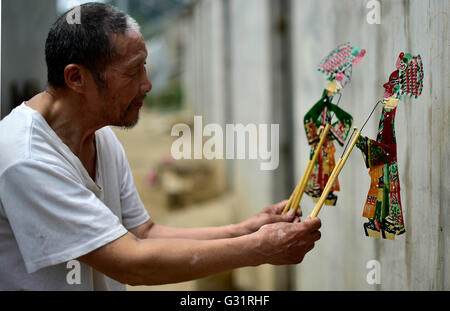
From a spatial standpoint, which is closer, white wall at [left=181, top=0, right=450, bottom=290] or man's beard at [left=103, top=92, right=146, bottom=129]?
white wall at [left=181, top=0, right=450, bottom=290]

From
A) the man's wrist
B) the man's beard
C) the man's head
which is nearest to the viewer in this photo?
the man's head

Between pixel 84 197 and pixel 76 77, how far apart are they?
44 centimetres

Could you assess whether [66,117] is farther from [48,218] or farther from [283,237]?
[283,237]

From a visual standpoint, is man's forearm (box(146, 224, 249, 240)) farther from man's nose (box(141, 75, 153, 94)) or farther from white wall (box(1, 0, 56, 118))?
white wall (box(1, 0, 56, 118))

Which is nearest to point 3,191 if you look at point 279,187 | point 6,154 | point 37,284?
point 6,154

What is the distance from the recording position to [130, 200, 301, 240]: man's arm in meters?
1.90

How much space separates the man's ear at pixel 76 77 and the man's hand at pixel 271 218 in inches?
30.9

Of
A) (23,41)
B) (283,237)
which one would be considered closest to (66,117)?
(283,237)

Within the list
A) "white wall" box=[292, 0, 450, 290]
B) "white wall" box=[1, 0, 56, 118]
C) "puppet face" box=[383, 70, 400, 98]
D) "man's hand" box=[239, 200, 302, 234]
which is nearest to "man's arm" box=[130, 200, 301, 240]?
"man's hand" box=[239, 200, 302, 234]

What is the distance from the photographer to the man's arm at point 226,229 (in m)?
1.90

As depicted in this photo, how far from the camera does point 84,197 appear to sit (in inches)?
62.7
